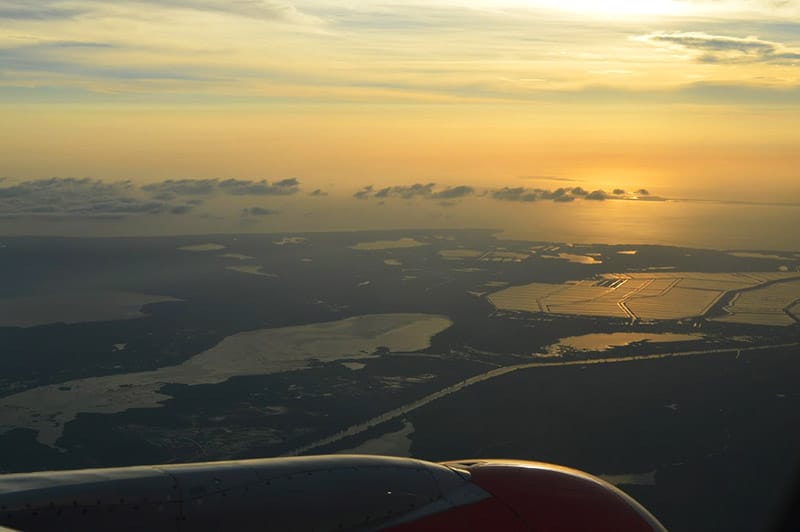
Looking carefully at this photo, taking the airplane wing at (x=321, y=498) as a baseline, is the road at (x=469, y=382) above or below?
below

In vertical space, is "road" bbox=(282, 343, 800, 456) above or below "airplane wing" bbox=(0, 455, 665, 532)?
below

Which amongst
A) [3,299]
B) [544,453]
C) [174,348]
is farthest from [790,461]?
[3,299]

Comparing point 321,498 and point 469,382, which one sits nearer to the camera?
point 321,498

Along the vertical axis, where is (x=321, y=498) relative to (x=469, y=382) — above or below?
above

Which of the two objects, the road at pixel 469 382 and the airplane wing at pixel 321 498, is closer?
the airplane wing at pixel 321 498

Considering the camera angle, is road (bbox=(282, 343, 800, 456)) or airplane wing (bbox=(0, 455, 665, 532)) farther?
road (bbox=(282, 343, 800, 456))
